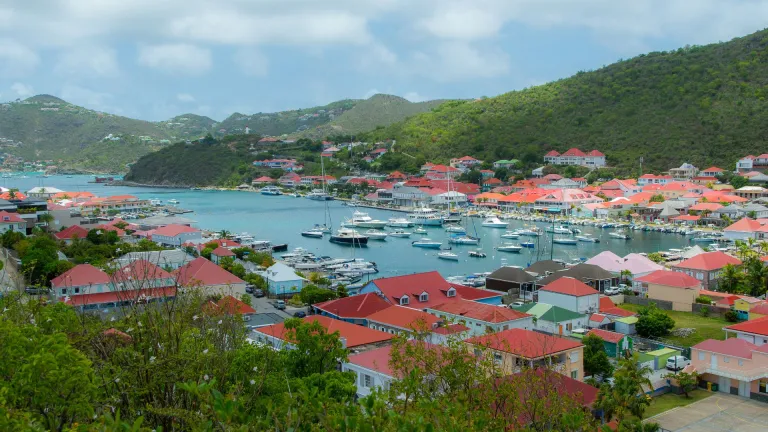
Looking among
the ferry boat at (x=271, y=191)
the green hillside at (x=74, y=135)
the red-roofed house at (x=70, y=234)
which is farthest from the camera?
the green hillside at (x=74, y=135)

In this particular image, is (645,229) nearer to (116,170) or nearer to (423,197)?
(423,197)

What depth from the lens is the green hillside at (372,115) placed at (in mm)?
119188

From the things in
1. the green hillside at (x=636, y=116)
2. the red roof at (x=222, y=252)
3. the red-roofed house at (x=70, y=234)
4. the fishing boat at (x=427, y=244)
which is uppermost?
the green hillside at (x=636, y=116)

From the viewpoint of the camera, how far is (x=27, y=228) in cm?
2667

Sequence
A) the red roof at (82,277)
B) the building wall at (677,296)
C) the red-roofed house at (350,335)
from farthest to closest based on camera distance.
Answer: the building wall at (677,296), the red roof at (82,277), the red-roofed house at (350,335)

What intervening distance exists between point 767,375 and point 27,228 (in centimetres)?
2576

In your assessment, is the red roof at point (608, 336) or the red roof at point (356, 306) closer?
the red roof at point (608, 336)

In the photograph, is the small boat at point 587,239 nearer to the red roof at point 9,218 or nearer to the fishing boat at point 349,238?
the fishing boat at point 349,238

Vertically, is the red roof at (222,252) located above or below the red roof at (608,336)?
above

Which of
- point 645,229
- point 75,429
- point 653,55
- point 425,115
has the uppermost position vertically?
point 653,55

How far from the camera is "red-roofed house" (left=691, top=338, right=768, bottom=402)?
11.4 metres

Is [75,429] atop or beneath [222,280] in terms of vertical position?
atop

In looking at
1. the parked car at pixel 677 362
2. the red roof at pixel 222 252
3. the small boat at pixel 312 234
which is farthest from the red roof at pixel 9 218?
the parked car at pixel 677 362

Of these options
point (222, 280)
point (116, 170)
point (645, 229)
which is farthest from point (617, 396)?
point (116, 170)
